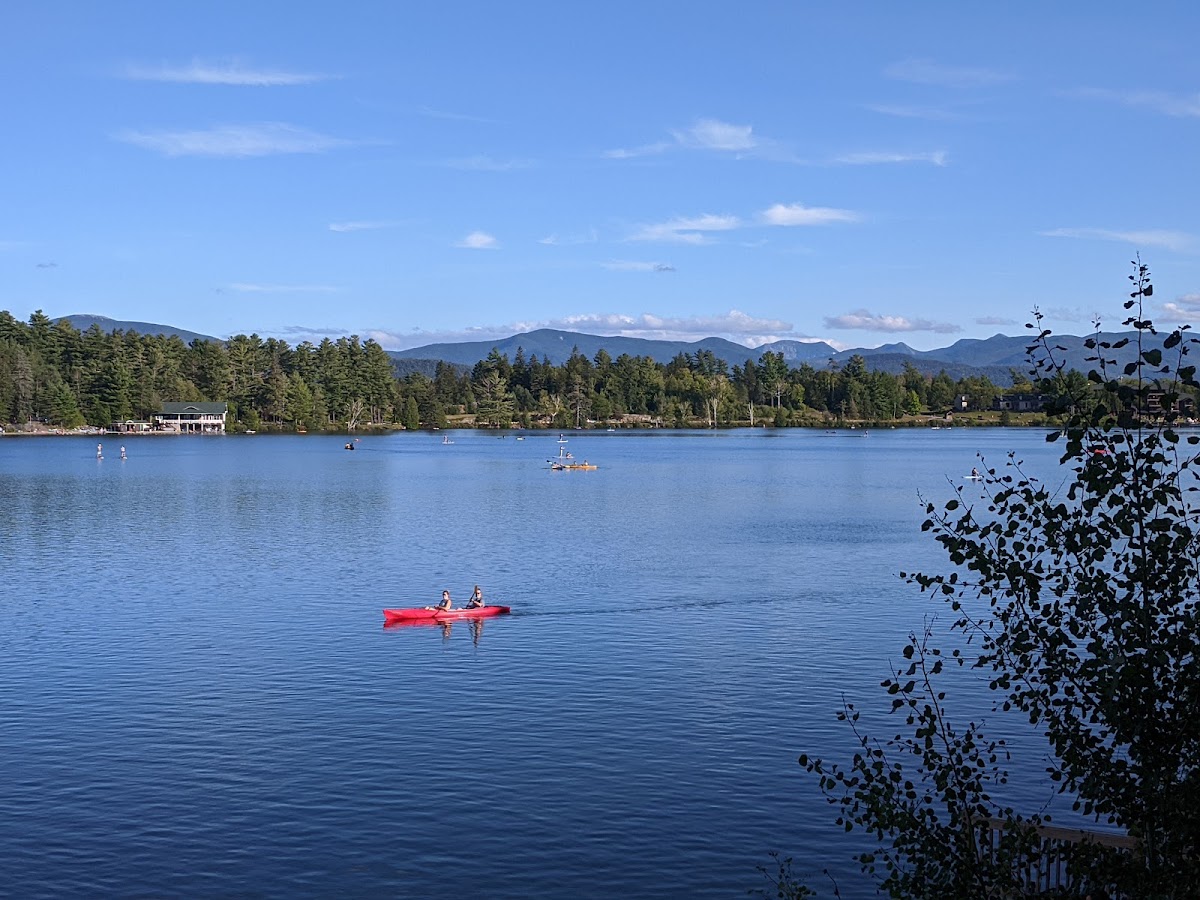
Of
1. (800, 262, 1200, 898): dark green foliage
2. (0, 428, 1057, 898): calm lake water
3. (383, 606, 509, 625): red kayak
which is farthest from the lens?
(383, 606, 509, 625): red kayak

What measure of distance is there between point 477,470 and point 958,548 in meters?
155

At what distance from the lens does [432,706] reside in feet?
122

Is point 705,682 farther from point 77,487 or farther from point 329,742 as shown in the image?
point 77,487

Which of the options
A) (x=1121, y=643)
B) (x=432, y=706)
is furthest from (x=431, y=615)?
(x=1121, y=643)

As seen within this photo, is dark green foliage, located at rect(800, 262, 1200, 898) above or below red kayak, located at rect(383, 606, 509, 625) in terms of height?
above

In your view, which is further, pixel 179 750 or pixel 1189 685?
pixel 179 750

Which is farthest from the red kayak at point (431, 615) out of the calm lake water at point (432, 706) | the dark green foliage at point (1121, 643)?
the dark green foliage at point (1121, 643)

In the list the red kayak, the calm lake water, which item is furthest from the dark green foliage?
the red kayak

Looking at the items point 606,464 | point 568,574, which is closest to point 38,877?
point 568,574

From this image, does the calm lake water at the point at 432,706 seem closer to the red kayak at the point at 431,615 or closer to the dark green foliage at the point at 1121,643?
the red kayak at the point at 431,615

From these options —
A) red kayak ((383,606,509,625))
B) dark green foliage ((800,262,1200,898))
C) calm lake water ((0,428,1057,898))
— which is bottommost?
calm lake water ((0,428,1057,898))

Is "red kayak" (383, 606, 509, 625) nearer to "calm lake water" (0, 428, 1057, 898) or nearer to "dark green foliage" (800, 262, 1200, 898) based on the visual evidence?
"calm lake water" (0, 428, 1057, 898)

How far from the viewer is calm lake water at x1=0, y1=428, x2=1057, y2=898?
25312 millimetres

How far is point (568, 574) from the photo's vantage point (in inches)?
2571
